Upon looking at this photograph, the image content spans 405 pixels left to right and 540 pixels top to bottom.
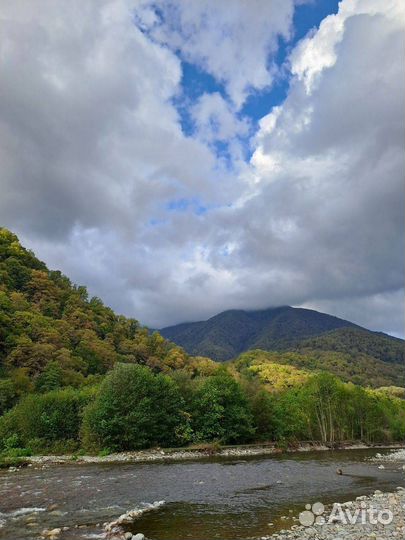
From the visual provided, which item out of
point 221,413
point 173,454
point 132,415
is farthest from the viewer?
point 221,413

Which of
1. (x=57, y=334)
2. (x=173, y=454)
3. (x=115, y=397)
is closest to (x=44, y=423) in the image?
(x=115, y=397)

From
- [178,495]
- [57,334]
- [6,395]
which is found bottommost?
[178,495]

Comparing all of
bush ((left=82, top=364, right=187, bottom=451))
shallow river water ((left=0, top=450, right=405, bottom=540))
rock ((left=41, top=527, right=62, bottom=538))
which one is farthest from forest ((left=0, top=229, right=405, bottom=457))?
rock ((left=41, top=527, right=62, bottom=538))

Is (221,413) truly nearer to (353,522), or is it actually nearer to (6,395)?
(6,395)

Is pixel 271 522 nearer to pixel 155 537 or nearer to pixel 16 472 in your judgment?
pixel 155 537

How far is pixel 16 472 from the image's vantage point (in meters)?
37.8

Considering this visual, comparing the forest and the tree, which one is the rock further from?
the tree

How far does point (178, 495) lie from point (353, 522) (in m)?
11.7

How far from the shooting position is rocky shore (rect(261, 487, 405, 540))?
14680 mm

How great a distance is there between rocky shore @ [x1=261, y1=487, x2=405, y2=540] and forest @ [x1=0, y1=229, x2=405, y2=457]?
38.9 m

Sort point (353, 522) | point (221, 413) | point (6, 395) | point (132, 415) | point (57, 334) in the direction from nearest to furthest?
point (353, 522) < point (132, 415) < point (221, 413) < point (6, 395) < point (57, 334)

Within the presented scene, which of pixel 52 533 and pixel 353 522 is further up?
pixel 52 533

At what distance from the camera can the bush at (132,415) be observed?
2156 inches

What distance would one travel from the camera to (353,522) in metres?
17.0
